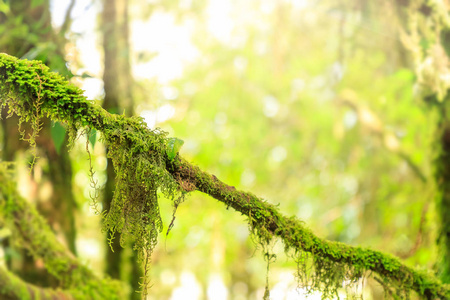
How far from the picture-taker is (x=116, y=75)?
118 inches

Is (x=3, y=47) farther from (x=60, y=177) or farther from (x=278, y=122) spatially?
(x=278, y=122)

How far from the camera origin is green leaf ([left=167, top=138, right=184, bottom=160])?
1251mm

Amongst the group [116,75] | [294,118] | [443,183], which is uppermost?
[294,118]

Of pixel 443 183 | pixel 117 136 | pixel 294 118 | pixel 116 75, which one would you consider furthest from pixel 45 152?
pixel 294 118

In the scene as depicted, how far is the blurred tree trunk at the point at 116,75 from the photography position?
275cm

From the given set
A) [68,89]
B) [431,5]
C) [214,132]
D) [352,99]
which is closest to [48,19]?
[68,89]

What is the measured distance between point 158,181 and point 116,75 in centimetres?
195

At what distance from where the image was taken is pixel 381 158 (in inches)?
244

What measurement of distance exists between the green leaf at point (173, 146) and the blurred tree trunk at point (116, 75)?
1547 mm

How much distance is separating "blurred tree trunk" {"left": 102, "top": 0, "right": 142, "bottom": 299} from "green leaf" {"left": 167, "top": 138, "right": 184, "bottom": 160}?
1.55 metres

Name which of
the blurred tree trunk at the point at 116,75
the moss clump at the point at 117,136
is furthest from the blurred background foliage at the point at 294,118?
the moss clump at the point at 117,136

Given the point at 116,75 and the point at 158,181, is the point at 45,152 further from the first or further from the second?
the point at 158,181

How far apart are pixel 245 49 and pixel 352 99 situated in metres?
2.32

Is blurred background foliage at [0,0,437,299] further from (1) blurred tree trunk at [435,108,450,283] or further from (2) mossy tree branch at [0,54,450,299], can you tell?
(2) mossy tree branch at [0,54,450,299]
